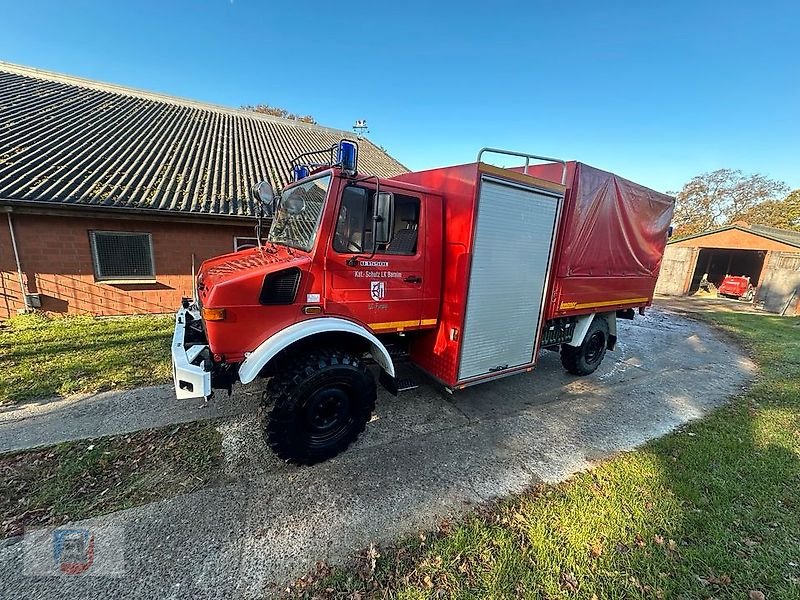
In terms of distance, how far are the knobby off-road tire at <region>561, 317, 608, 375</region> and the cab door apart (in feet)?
11.1

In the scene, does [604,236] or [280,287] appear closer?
[280,287]

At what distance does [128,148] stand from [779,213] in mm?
45448

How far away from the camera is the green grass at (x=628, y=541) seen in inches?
88.4

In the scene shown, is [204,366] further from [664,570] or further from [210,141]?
[210,141]

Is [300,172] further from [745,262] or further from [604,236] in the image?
[745,262]

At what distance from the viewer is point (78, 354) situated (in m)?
5.52

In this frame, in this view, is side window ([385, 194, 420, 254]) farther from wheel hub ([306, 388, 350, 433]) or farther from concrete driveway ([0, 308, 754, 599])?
concrete driveway ([0, 308, 754, 599])

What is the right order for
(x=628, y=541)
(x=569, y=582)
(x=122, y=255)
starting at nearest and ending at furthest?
(x=569, y=582) < (x=628, y=541) < (x=122, y=255)

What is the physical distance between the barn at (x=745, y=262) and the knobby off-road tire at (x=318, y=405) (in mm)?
23269

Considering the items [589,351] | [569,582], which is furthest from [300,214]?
[589,351]

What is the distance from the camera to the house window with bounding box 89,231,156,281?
7609mm

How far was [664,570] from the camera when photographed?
2.39 m

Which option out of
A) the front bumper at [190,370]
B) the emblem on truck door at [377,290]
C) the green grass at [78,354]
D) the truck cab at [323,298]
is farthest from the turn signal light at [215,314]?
the green grass at [78,354]

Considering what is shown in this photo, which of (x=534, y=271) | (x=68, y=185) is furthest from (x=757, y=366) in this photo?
(x=68, y=185)
